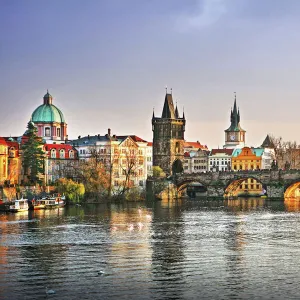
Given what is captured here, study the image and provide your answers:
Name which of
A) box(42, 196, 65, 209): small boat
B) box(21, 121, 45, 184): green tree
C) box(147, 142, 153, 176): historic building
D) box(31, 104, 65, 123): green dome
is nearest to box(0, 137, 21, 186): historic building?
box(21, 121, 45, 184): green tree

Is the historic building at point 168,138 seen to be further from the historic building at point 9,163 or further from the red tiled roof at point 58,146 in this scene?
the historic building at point 9,163

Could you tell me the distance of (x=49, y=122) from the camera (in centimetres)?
16250

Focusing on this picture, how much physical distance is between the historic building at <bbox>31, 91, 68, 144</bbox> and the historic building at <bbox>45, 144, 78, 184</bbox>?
583 inches

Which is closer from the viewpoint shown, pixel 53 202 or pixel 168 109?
pixel 53 202

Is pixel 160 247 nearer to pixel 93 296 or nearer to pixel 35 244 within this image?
pixel 35 244

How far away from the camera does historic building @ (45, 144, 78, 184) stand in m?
133

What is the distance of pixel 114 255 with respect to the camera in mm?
54062

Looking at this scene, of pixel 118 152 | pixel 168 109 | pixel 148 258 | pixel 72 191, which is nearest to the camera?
pixel 148 258

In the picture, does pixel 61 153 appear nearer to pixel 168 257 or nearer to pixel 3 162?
pixel 3 162

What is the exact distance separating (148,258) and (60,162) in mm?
89161

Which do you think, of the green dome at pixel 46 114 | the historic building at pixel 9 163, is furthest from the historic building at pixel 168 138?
the historic building at pixel 9 163

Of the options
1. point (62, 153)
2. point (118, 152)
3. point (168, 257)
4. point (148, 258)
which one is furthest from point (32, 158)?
point (148, 258)

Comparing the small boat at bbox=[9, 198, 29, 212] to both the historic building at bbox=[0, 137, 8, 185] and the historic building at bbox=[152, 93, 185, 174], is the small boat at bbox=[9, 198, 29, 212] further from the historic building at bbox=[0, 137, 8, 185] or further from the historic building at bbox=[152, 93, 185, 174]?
the historic building at bbox=[152, 93, 185, 174]

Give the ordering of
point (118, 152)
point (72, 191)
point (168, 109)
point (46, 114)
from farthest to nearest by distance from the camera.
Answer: point (168, 109)
point (46, 114)
point (118, 152)
point (72, 191)
